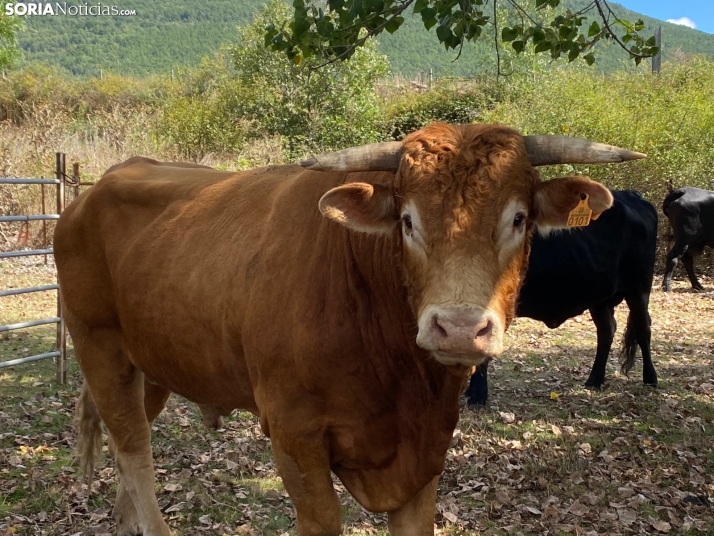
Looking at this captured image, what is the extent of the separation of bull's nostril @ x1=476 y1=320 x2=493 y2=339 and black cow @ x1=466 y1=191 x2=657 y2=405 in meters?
4.35

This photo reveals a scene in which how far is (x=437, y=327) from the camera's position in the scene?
2189 millimetres

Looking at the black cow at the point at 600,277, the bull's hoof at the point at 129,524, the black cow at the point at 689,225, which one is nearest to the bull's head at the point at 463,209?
the bull's hoof at the point at 129,524

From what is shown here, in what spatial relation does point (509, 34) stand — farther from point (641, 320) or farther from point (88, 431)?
point (641, 320)

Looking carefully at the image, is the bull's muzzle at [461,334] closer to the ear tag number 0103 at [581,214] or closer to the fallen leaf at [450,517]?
the ear tag number 0103 at [581,214]

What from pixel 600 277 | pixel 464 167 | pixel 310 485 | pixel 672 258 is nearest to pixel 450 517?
pixel 310 485

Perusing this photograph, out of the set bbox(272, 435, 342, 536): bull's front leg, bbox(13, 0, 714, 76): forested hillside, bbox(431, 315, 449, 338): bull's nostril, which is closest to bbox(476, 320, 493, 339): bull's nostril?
bbox(431, 315, 449, 338): bull's nostril

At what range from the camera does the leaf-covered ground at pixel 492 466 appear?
437cm

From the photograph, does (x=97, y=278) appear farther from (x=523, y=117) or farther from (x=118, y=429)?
(x=523, y=117)

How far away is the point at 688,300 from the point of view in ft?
43.3

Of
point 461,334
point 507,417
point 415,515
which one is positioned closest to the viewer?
point 461,334

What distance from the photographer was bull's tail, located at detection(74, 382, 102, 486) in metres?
4.57

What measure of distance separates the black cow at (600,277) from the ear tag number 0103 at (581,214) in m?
3.88

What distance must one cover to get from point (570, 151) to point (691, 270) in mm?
13443

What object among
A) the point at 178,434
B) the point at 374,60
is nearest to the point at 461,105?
the point at 374,60
